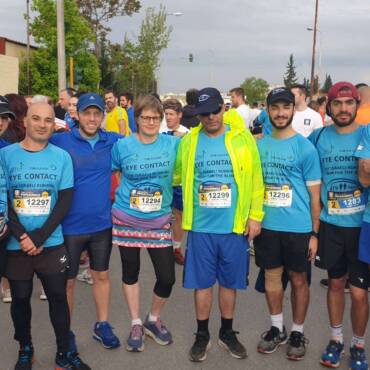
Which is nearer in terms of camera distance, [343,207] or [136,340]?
[343,207]

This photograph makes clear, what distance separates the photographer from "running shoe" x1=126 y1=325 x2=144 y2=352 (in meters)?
3.67

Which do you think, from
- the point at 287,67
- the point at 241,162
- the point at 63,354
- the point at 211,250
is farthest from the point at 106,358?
the point at 287,67

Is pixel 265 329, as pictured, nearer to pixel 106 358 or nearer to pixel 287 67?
pixel 106 358

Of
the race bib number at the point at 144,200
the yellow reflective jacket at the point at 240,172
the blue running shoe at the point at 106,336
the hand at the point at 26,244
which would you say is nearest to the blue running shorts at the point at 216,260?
the yellow reflective jacket at the point at 240,172

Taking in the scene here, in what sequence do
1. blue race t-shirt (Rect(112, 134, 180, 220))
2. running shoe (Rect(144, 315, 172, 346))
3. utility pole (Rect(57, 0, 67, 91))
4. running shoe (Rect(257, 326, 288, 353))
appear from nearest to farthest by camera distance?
blue race t-shirt (Rect(112, 134, 180, 220))
running shoe (Rect(257, 326, 288, 353))
running shoe (Rect(144, 315, 172, 346))
utility pole (Rect(57, 0, 67, 91))

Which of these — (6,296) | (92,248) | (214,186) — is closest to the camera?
(214,186)

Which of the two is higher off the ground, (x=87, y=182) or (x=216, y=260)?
(x=87, y=182)

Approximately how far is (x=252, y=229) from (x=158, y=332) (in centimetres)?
118

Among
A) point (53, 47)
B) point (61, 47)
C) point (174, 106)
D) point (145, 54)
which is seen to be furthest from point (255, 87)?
point (174, 106)

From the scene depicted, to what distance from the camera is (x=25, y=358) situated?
334 centimetres

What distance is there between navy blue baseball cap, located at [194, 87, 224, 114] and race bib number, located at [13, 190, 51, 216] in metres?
1.19

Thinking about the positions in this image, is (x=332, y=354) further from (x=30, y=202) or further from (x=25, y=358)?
A: (x=30, y=202)

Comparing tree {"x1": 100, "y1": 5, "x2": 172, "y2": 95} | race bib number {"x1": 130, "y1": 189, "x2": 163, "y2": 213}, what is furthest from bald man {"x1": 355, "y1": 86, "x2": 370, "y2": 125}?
tree {"x1": 100, "y1": 5, "x2": 172, "y2": 95}

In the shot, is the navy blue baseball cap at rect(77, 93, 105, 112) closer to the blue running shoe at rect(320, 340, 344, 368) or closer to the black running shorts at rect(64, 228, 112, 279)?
the black running shorts at rect(64, 228, 112, 279)
